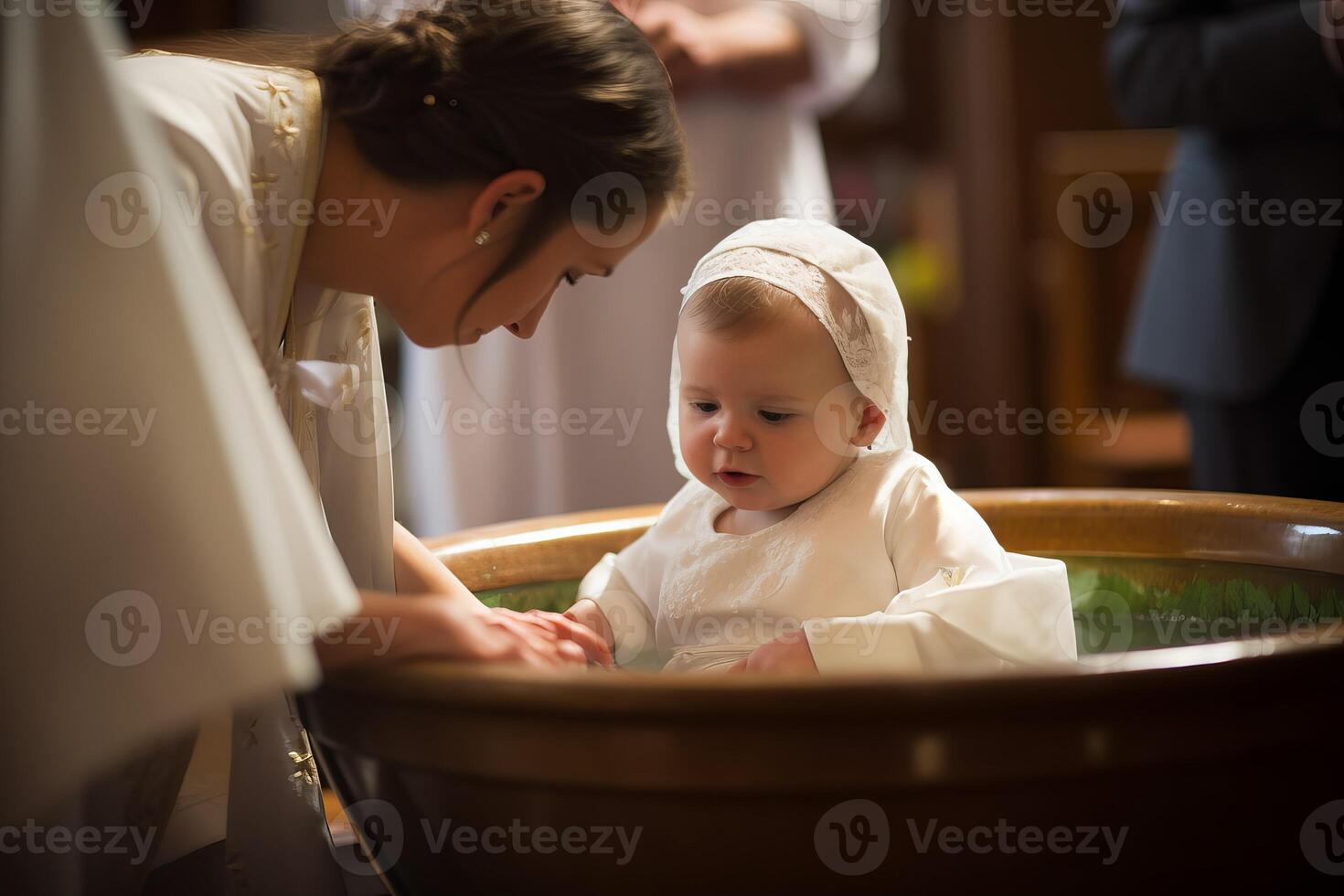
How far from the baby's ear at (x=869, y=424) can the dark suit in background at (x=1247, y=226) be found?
2.53 ft

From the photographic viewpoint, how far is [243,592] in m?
0.64

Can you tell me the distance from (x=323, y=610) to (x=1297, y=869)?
53 centimetres

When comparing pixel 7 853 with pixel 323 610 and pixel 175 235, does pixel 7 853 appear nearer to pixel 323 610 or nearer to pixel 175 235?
pixel 323 610

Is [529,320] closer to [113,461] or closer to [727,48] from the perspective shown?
[113,461]

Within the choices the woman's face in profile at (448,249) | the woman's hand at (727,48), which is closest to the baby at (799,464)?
the woman's face in profile at (448,249)

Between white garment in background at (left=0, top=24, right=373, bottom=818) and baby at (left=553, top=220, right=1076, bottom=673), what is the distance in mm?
421

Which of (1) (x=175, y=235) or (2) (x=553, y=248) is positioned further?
(2) (x=553, y=248)

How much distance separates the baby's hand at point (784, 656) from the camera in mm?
874

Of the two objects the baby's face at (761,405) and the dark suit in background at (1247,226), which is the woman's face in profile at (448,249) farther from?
the dark suit in background at (1247,226)

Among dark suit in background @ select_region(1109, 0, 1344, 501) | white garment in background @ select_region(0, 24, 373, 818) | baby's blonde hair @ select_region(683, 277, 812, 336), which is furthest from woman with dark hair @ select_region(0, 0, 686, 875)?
dark suit in background @ select_region(1109, 0, 1344, 501)

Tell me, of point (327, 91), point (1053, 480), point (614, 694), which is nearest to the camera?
point (614, 694)

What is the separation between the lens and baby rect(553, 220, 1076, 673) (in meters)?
1.02

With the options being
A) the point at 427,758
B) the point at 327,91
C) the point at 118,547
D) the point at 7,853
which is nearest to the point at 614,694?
the point at 427,758

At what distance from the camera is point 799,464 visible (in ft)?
3.44
